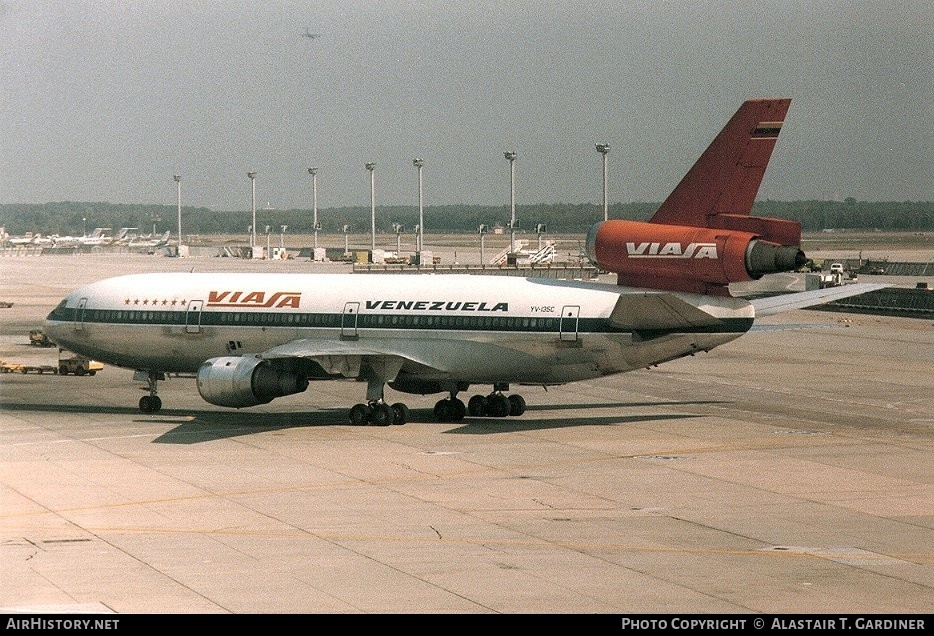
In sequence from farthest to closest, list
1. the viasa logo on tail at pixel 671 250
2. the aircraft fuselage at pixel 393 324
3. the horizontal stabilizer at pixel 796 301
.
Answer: the horizontal stabilizer at pixel 796 301, the aircraft fuselage at pixel 393 324, the viasa logo on tail at pixel 671 250

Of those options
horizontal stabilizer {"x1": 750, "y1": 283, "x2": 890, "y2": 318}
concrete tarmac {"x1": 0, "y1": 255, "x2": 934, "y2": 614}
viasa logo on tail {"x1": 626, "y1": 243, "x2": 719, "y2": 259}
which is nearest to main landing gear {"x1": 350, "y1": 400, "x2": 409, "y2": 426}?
concrete tarmac {"x1": 0, "y1": 255, "x2": 934, "y2": 614}

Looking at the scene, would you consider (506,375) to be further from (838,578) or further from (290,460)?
(838,578)

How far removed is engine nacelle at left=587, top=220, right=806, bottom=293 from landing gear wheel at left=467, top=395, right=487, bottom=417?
6.88 m

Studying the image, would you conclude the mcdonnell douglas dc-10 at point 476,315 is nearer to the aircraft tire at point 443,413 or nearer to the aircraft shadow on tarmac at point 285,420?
the aircraft tire at point 443,413

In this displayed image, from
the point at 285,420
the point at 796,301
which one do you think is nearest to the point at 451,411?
the point at 285,420

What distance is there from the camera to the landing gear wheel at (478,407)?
1923 inches

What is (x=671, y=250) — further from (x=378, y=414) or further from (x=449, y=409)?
(x=378, y=414)

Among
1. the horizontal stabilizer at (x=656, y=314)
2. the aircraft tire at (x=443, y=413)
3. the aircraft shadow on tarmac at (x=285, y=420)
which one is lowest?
the aircraft shadow on tarmac at (x=285, y=420)

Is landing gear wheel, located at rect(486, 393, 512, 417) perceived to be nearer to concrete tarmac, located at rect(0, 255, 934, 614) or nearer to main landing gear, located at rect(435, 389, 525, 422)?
main landing gear, located at rect(435, 389, 525, 422)

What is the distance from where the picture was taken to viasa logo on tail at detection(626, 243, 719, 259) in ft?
139

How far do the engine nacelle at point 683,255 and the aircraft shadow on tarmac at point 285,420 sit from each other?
5432 mm

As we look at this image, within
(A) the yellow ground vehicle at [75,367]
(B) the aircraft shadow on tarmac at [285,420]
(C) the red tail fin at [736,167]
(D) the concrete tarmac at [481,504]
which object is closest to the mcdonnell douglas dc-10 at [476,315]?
(C) the red tail fin at [736,167]
